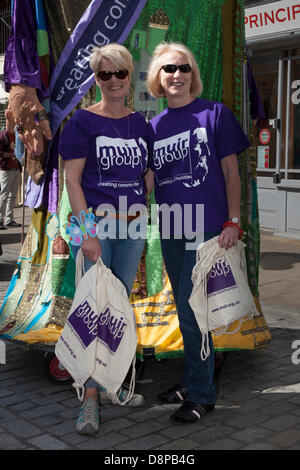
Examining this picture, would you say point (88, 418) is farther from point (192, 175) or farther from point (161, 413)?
point (192, 175)

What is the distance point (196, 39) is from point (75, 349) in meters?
2.29

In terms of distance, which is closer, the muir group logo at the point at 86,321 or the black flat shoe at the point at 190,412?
the muir group logo at the point at 86,321

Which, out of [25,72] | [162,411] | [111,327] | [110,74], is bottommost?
[162,411]

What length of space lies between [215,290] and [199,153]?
746 millimetres

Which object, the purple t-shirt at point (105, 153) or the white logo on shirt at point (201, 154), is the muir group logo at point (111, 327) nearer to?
the purple t-shirt at point (105, 153)

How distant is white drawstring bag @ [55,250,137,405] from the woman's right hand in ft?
0.13

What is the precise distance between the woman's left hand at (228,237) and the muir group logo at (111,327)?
2.19 ft

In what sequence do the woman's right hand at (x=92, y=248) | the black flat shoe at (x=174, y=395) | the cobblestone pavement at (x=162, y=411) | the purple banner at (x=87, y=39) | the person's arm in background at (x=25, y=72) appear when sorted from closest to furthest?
the cobblestone pavement at (x=162, y=411) < the woman's right hand at (x=92, y=248) < the black flat shoe at (x=174, y=395) < the person's arm in background at (x=25, y=72) < the purple banner at (x=87, y=39)

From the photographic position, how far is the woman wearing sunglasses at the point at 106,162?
337cm

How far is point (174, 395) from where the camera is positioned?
3812 mm

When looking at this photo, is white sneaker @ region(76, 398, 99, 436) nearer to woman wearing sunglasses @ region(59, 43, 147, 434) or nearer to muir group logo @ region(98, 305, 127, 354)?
woman wearing sunglasses @ region(59, 43, 147, 434)

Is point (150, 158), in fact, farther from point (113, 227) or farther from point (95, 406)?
point (95, 406)

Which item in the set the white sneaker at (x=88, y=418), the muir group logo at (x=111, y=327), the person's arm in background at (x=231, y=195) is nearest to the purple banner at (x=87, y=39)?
the person's arm in background at (x=231, y=195)

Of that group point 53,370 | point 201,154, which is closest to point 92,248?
point 201,154
